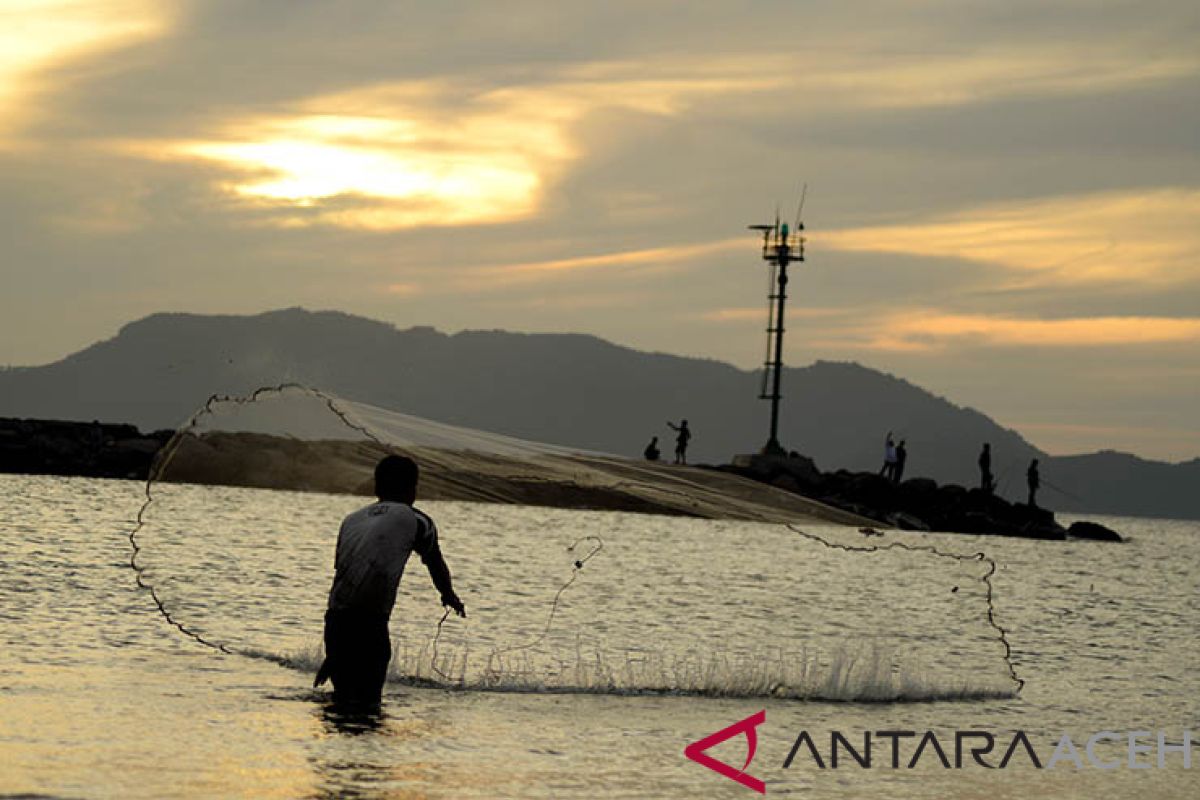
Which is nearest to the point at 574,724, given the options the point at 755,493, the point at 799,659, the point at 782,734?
the point at 782,734

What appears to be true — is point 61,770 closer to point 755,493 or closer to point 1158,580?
point 755,493

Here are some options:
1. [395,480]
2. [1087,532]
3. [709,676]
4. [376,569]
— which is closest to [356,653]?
[376,569]

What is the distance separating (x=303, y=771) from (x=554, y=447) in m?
5.76

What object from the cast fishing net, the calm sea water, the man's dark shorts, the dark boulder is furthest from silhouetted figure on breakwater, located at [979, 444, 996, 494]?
the man's dark shorts

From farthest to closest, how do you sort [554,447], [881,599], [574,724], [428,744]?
[881,599]
[554,447]
[574,724]
[428,744]

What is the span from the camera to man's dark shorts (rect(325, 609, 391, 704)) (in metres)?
12.7

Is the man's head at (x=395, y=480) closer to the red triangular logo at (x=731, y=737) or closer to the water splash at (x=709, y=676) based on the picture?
the red triangular logo at (x=731, y=737)

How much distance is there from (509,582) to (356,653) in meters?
10.5

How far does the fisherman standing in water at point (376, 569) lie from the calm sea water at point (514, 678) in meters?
0.54

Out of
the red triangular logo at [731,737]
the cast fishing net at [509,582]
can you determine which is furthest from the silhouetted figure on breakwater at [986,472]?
the red triangular logo at [731,737]

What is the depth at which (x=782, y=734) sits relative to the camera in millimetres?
14555

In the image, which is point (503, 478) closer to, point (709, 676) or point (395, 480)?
point (395, 480)

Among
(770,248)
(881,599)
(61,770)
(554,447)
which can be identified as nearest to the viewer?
(61,770)

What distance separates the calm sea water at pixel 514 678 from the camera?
1168 cm
